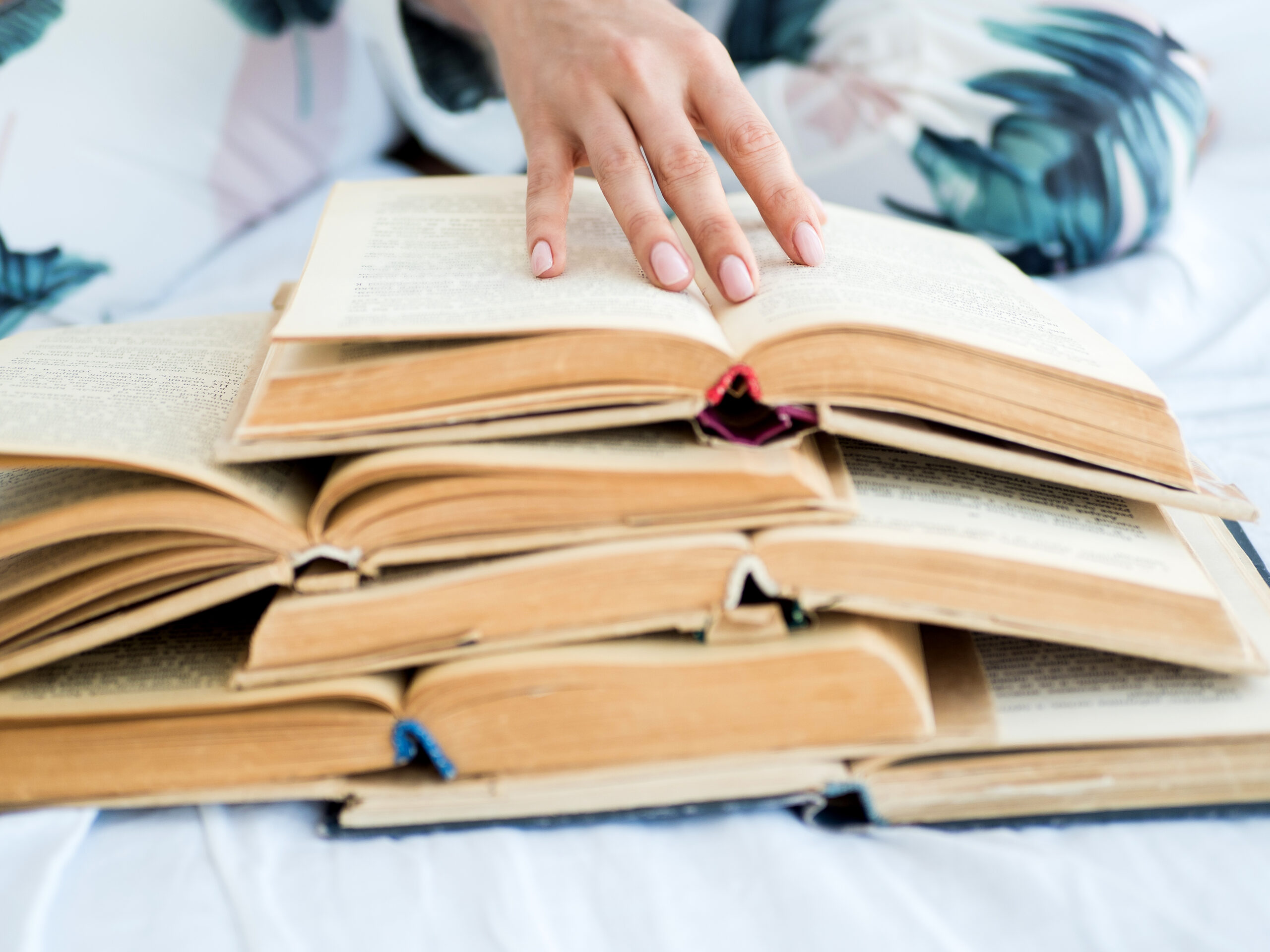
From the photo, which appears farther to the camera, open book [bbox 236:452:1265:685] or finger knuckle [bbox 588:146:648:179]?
finger knuckle [bbox 588:146:648:179]

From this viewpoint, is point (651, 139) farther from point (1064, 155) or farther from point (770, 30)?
point (770, 30)

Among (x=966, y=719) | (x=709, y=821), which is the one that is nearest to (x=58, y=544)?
(x=709, y=821)

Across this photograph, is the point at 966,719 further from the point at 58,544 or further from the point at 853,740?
the point at 58,544

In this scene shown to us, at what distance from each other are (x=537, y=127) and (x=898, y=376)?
1.15 feet

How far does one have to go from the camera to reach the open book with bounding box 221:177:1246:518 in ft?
1.44

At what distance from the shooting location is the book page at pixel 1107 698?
0.47 metres

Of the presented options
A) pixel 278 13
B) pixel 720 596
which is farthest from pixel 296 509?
pixel 278 13

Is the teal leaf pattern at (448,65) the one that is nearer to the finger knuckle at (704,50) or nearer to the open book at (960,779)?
the finger knuckle at (704,50)

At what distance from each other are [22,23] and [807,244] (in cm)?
75

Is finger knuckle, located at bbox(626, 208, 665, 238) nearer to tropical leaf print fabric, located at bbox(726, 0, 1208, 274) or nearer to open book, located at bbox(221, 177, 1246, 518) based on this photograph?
open book, located at bbox(221, 177, 1246, 518)

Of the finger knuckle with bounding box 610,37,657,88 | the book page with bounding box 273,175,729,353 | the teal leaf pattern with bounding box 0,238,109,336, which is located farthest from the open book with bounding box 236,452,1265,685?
the teal leaf pattern with bounding box 0,238,109,336

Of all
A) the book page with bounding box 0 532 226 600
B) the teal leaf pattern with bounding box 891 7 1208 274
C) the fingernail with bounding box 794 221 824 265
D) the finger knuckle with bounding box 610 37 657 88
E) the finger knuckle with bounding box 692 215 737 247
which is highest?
the teal leaf pattern with bounding box 891 7 1208 274

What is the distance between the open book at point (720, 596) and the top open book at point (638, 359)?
Answer: 0.06 metres

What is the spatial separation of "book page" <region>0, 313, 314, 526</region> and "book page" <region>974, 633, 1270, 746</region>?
0.40 meters
